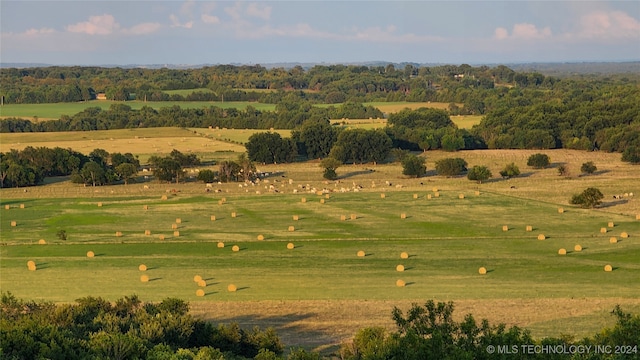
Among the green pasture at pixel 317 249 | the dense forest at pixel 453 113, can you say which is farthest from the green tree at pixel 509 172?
the dense forest at pixel 453 113

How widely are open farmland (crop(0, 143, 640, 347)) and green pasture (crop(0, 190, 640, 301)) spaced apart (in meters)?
0.17

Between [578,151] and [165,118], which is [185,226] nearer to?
[578,151]

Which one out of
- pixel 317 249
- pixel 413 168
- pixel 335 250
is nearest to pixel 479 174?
pixel 413 168

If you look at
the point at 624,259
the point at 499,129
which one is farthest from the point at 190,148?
the point at 624,259

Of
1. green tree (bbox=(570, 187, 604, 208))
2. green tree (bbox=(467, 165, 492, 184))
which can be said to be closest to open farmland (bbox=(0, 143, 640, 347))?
green tree (bbox=(570, 187, 604, 208))

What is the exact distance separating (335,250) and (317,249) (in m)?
1.22

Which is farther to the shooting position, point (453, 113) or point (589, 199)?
point (453, 113)

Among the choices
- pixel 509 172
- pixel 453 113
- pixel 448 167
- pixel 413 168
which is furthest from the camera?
pixel 453 113

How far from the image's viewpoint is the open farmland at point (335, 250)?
37.7 meters

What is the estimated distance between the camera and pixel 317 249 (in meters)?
50.8

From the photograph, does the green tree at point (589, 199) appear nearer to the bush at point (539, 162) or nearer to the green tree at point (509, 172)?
the green tree at point (509, 172)

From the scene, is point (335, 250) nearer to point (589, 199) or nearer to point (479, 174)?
point (589, 199)

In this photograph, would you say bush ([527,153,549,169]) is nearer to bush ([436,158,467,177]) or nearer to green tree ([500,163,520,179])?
green tree ([500,163,520,179])

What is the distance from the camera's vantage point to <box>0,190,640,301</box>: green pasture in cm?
4103
